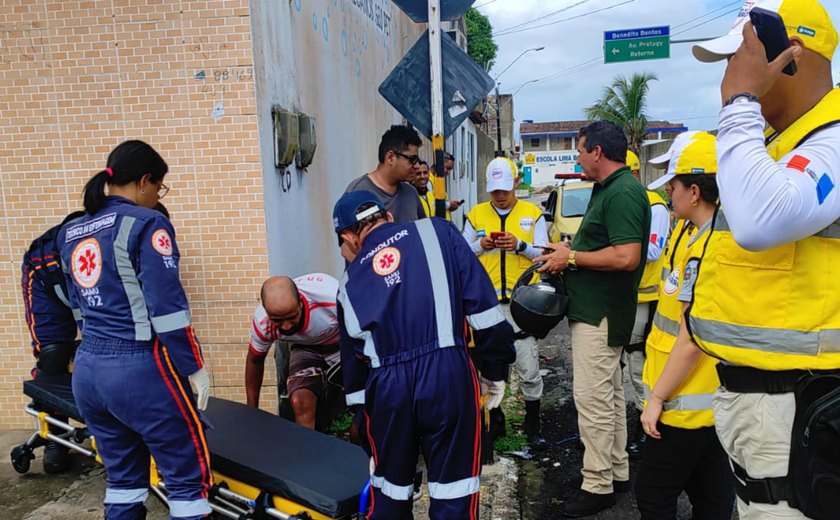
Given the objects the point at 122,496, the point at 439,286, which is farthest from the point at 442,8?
the point at 122,496

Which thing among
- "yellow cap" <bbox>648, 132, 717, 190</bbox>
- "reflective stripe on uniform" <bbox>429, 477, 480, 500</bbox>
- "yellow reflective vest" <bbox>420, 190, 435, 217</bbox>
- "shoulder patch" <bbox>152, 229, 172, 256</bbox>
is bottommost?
"reflective stripe on uniform" <bbox>429, 477, 480, 500</bbox>

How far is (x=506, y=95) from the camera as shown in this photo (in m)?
41.3

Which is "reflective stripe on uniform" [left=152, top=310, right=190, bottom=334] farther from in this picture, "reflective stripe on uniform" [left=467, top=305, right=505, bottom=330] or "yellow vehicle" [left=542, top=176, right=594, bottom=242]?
"yellow vehicle" [left=542, top=176, right=594, bottom=242]

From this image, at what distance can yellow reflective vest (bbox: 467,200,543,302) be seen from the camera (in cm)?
468

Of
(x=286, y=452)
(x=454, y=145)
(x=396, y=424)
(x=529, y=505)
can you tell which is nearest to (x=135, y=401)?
(x=286, y=452)

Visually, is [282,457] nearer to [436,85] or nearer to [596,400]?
[596,400]

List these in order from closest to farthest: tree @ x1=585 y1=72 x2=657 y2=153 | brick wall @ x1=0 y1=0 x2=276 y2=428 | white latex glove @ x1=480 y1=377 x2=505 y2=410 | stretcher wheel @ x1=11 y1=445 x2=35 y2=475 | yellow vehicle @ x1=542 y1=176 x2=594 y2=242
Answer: white latex glove @ x1=480 y1=377 x2=505 y2=410, stretcher wheel @ x1=11 y1=445 x2=35 y2=475, brick wall @ x1=0 y1=0 x2=276 y2=428, yellow vehicle @ x1=542 y1=176 x2=594 y2=242, tree @ x1=585 y1=72 x2=657 y2=153

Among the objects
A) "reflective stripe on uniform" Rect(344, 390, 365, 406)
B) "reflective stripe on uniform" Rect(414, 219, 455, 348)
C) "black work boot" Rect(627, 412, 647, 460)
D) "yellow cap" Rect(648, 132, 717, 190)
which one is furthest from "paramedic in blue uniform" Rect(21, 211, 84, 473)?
"black work boot" Rect(627, 412, 647, 460)

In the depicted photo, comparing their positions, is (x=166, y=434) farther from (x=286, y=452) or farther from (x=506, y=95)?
(x=506, y=95)

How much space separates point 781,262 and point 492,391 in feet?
5.18

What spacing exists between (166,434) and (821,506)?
2.54 m

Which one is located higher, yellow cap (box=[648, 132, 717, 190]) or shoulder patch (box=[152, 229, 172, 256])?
yellow cap (box=[648, 132, 717, 190])

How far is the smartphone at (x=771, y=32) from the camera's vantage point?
1.50 meters

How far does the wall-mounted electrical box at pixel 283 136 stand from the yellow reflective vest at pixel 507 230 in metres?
1.57
